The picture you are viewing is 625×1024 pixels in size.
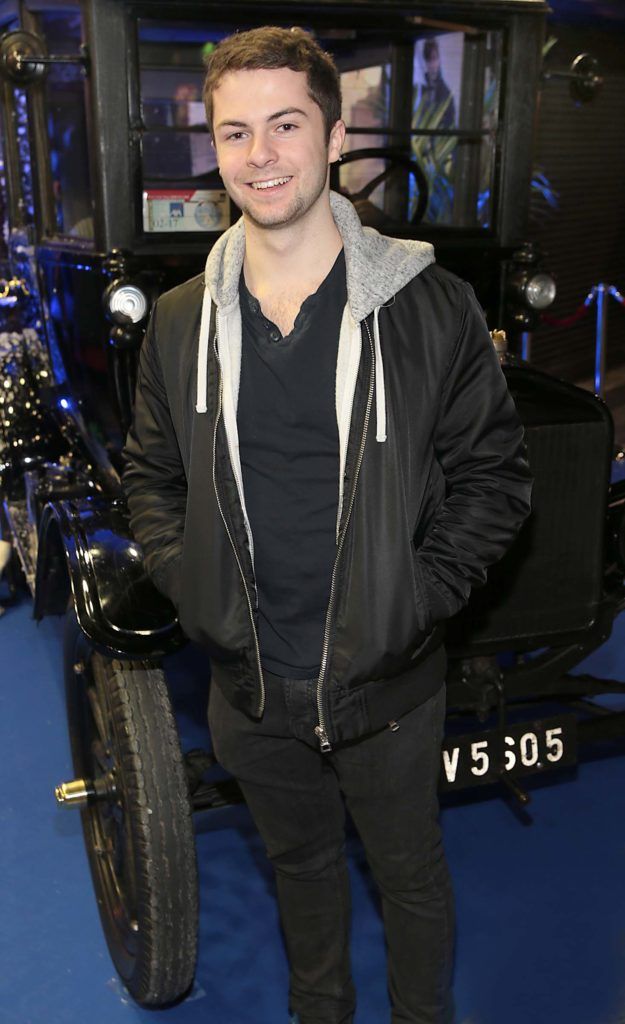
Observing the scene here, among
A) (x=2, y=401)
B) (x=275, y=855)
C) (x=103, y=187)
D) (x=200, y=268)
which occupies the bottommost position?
(x=275, y=855)

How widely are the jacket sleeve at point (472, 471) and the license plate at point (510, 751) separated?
0.63 m

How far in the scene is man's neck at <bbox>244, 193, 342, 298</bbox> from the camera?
1610mm

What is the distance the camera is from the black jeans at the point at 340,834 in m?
1.75

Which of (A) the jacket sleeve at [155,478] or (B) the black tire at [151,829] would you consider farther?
(B) the black tire at [151,829]

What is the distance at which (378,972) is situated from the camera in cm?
229

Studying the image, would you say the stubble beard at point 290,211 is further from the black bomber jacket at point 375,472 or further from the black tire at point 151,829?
the black tire at point 151,829

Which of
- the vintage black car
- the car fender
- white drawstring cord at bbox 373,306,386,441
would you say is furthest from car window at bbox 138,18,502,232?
white drawstring cord at bbox 373,306,386,441

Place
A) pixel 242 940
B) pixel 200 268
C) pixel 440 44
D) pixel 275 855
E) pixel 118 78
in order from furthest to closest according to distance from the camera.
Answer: pixel 440 44
pixel 200 268
pixel 118 78
pixel 242 940
pixel 275 855

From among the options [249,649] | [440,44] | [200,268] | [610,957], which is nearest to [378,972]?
[610,957]

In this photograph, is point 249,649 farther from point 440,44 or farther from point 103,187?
point 440,44

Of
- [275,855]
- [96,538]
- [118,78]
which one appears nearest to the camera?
[275,855]

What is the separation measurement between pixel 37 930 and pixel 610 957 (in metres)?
1.29

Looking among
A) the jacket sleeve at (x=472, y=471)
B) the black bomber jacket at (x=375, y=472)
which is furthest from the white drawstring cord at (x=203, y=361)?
the jacket sleeve at (x=472, y=471)

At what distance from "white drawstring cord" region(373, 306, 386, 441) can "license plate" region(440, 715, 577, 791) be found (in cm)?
87
